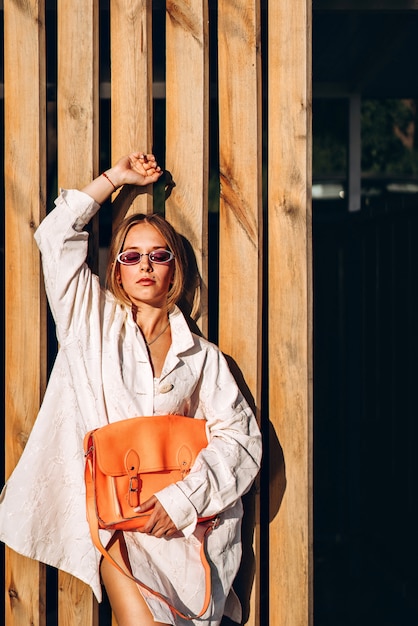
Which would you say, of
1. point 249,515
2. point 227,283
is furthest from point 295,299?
point 249,515

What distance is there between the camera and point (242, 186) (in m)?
3.59

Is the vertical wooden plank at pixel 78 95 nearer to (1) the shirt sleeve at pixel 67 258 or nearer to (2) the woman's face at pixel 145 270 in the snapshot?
(1) the shirt sleeve at pixel 67 258

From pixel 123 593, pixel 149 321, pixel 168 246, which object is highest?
pixel 168 246

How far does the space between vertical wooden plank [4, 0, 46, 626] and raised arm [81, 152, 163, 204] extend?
279 mm

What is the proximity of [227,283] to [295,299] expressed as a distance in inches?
10.9

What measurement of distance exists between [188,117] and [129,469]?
1.38 metres

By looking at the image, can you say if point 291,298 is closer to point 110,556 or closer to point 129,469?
point 129,469

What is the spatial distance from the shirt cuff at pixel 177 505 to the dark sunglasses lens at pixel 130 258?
80 centimetres

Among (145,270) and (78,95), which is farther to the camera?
(78,95)

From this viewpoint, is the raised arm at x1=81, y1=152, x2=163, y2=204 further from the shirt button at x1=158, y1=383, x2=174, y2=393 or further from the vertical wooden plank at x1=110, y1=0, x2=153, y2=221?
the shirt button at x1=158, y1=383, x2=174, y2=393
